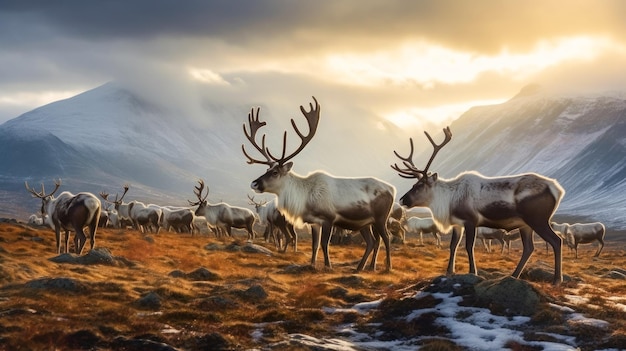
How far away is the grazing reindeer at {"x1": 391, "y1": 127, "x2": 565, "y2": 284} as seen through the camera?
18.5m

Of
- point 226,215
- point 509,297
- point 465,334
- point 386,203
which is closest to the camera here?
point 465,334

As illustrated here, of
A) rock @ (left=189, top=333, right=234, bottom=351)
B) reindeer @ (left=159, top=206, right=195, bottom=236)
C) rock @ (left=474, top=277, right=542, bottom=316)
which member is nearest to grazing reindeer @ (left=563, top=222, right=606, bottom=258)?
reindeer @ (left=159, top=206, right=195, bottom=236)

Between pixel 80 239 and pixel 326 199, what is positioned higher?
pixel 326 199

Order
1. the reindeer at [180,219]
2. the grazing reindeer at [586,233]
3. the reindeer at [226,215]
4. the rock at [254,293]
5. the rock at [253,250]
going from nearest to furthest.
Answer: the rock at [254,293], the rock at [253,250], the reindeer at [226,215], the reindeer at [180,219], the grazing reindeer at [586,233]

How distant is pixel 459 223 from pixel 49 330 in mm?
11988

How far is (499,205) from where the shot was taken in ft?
62.0

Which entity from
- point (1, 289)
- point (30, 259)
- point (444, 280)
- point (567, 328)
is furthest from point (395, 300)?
point (30, 259)

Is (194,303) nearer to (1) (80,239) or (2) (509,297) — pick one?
(2) (509,297)

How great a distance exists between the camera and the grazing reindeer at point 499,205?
18.5 m

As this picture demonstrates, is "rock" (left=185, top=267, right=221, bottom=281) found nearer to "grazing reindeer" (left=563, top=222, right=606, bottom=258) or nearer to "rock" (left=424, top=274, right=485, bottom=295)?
"rock" (left=424, top=274, right=485, bottom=295)

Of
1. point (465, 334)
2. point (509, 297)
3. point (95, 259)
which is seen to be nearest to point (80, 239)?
point (95, 259)

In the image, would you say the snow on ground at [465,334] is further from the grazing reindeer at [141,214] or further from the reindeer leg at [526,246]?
the grazing reindeer at [141,214]

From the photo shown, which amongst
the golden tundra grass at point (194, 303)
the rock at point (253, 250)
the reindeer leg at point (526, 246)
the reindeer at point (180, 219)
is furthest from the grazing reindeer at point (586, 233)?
the reindeer leg at point (526, 246)

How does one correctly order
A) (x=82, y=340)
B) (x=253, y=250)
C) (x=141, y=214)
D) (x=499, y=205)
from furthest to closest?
(x=141, y=214) → (x=253, y=250) → (x=499, y=205) → (x=82, y=340)
